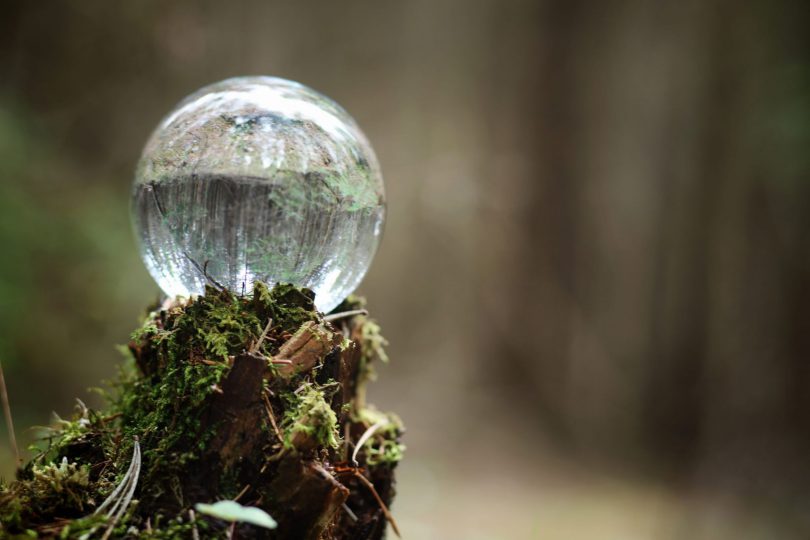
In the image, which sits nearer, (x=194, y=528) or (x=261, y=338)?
(x=194, y=528)

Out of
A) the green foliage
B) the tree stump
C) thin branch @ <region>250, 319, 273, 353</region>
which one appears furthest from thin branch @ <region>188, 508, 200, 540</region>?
thin branch @ <region>250, 319, 273, 353</region>

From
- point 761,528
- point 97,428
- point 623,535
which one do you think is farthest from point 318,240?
point 761,528

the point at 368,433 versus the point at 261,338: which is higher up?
the point at 261,338

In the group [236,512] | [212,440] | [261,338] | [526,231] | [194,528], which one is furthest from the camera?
[526,231]

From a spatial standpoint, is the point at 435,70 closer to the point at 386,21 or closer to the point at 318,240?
the point at 386,21

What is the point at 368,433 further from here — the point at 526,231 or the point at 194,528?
the point at 526,231

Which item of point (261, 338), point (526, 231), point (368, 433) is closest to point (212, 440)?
point (261, 338)

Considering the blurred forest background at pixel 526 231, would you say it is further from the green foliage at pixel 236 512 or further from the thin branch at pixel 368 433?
the green foliage at pixel 236 512
